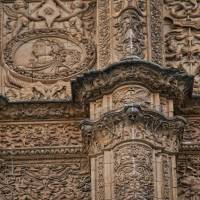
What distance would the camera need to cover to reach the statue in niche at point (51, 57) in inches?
597

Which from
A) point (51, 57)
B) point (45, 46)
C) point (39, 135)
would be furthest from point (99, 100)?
point (45, 46)

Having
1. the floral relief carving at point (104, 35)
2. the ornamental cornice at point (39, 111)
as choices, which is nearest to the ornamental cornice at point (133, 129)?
the ornamental cornice at point (39, 111)

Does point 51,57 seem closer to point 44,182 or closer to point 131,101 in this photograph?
point 131,101

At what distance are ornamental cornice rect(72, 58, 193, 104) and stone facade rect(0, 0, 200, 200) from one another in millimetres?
12

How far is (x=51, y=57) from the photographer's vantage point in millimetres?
15273

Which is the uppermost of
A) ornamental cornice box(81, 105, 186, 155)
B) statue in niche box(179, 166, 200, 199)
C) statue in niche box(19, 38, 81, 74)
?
statue in niche box(19, 38, 81, 74)

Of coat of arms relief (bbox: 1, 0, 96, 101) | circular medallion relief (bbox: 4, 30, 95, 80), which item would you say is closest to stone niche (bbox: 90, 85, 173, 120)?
coat of arms relief (bbox: 1, 0, 96, 101)

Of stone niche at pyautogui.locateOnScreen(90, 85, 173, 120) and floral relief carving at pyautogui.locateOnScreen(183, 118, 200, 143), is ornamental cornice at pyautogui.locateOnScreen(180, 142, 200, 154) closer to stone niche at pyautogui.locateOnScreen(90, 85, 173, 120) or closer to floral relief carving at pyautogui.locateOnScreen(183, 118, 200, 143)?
floral relief carving at pyautogui.locateOnScreen(183, 118, 200, 143)

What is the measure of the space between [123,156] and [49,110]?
163cm

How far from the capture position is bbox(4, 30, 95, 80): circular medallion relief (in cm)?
1513

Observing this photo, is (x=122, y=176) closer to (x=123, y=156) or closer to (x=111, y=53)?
(x=123, y=156)

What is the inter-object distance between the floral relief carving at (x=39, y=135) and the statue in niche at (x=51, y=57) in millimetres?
885

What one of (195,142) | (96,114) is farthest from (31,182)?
(195,142)

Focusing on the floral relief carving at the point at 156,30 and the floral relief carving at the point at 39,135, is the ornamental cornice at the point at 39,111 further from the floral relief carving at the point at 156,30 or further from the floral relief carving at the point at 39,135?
the floral relief carving at the point at 156,30
